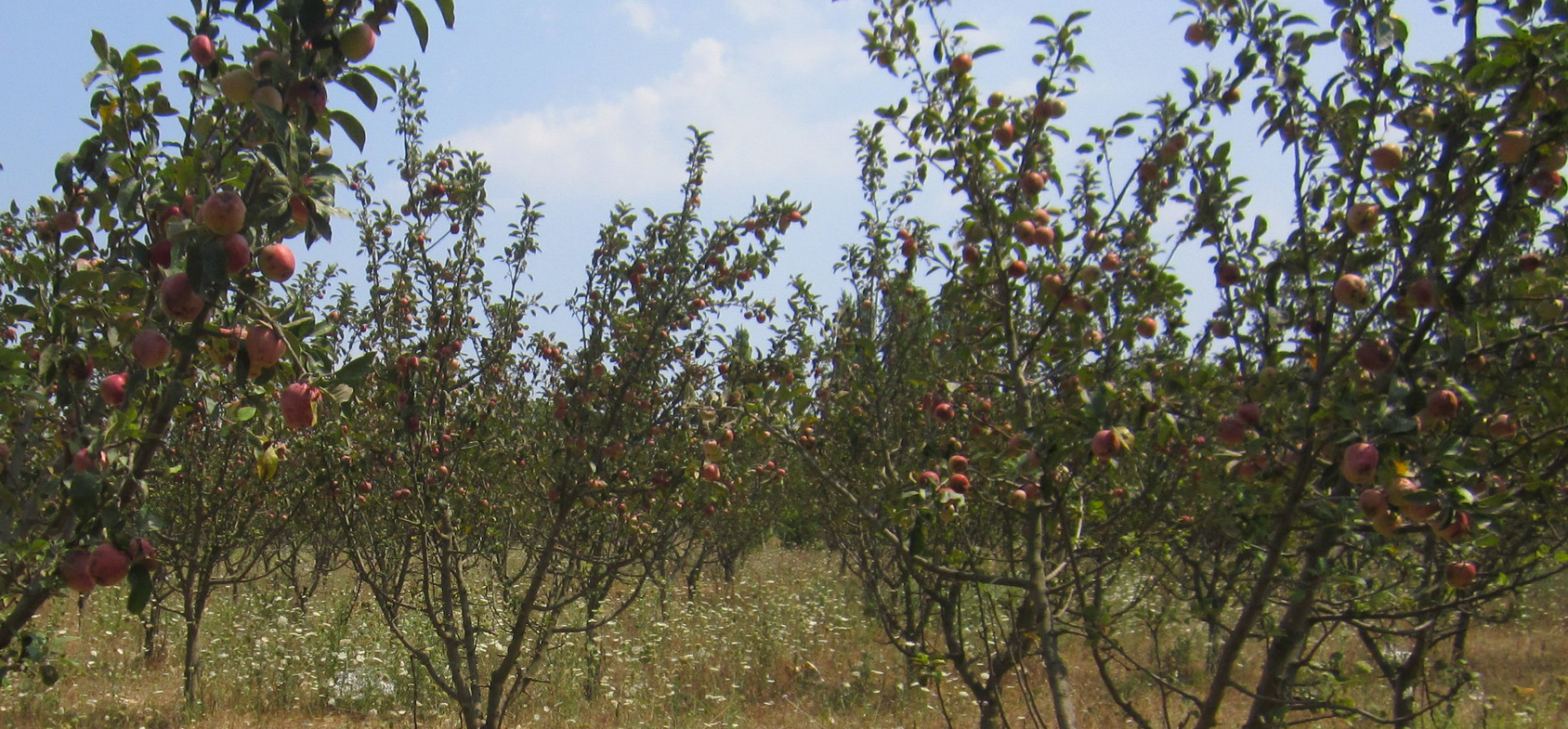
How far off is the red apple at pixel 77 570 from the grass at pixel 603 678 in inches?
229

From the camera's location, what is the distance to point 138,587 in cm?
160

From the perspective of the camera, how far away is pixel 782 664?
957 cm

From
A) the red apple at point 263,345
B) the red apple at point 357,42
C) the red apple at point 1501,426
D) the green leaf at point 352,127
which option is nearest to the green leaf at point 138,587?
the red apple at point 263,345

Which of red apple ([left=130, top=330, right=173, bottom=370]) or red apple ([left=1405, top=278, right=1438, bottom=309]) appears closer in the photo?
red apple ([left=130, top=330, right=173, bottom=370])

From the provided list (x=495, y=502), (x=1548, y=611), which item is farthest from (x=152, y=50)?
(x=1548, y=611)

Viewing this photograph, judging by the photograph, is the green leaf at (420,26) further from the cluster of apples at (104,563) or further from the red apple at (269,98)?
the cluster of apples at (104,563)

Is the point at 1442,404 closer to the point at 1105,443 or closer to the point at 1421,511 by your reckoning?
the point at 1421,511

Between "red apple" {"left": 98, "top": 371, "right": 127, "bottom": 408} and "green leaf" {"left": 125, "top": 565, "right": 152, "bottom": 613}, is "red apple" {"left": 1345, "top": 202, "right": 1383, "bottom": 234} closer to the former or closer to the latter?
"green leaf" {"left": 125, "top": 565, "right": 152, "bottom": 613}

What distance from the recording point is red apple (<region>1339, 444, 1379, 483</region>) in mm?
1810

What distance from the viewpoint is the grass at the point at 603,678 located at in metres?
7.23

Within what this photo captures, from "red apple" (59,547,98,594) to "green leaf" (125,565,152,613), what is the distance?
0.17 meters

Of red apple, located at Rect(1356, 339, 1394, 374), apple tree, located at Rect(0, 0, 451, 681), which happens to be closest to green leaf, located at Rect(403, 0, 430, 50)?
apple tree, located at Rect(0, 0, 451, 681)

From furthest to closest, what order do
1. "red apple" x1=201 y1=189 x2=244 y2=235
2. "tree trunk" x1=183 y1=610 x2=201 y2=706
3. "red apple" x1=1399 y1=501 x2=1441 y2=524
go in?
"tree trunk" x1=183 y1=610 x2=201 y2=706 < "red apple" x1=1399 y1=501 x2=1441 y2=524 < "red apple" x1=201 y1=189 x2=244 y2=235

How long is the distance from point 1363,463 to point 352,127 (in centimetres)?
196
